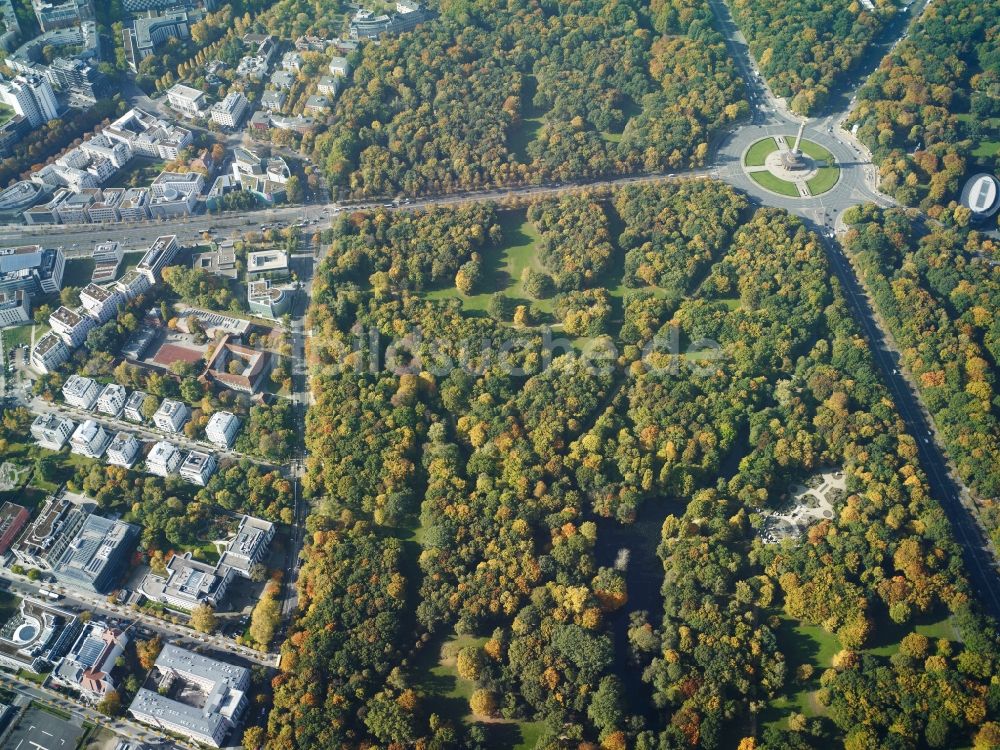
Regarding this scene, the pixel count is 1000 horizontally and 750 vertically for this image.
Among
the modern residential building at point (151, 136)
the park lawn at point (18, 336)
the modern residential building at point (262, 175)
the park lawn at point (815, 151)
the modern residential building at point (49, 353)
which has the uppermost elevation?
the modern residential building at point (151, 136)

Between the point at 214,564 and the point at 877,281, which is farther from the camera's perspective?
the point at 877,281

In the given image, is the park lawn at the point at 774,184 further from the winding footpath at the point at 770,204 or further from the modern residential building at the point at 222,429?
the modern residential building at the point at 222,429

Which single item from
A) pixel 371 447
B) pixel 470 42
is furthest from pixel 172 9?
pixel 371 447

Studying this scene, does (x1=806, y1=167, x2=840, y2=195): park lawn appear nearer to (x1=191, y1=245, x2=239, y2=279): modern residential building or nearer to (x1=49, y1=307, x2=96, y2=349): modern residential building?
(x1=191, y1=245, x2=239, y2=279): modern residential building

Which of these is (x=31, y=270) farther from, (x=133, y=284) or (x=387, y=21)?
(x=387, y=21)

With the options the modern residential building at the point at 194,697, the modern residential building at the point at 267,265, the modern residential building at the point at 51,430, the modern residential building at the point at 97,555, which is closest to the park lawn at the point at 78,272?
the modern residential building at the point at 267,265

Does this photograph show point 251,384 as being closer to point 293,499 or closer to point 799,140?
point 293,499
